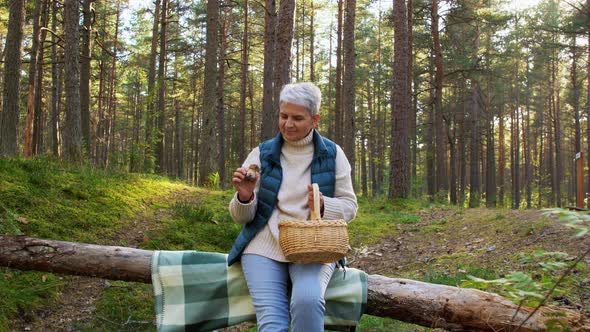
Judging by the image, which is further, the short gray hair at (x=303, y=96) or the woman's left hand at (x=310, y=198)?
the short gray hair at (x=303, y=96)

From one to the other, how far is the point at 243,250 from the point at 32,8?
17443 millimetres

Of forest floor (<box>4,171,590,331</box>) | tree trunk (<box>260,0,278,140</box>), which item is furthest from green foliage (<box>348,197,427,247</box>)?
tree trunk (<box>260,0,278,140</box>)

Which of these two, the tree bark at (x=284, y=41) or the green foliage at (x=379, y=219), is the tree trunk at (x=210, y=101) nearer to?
the green foliage at (x=379, y=219)

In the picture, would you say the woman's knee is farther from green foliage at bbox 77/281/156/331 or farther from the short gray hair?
green foliage at bbox 77/281/156/331

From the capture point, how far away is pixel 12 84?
8.59 meters

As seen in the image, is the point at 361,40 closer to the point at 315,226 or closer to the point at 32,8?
the point at 32,8

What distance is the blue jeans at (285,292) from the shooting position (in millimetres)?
2744

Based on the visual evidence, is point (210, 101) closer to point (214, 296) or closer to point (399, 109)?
point (399, 109)

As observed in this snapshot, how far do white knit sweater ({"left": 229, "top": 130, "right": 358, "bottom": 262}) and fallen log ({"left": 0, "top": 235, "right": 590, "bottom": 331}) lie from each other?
84cm

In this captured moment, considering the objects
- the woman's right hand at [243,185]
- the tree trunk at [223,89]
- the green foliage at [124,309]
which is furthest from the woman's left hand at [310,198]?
the tree trunk at [223,89]

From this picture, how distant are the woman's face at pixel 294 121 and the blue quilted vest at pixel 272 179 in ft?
0.44

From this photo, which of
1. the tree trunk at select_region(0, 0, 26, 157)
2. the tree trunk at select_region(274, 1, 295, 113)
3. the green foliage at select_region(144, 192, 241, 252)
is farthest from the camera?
the tree trunk at select_region(0, 0, 26, 157)

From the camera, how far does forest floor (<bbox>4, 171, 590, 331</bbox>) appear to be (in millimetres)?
4137

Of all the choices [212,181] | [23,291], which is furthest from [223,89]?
[23,291]
